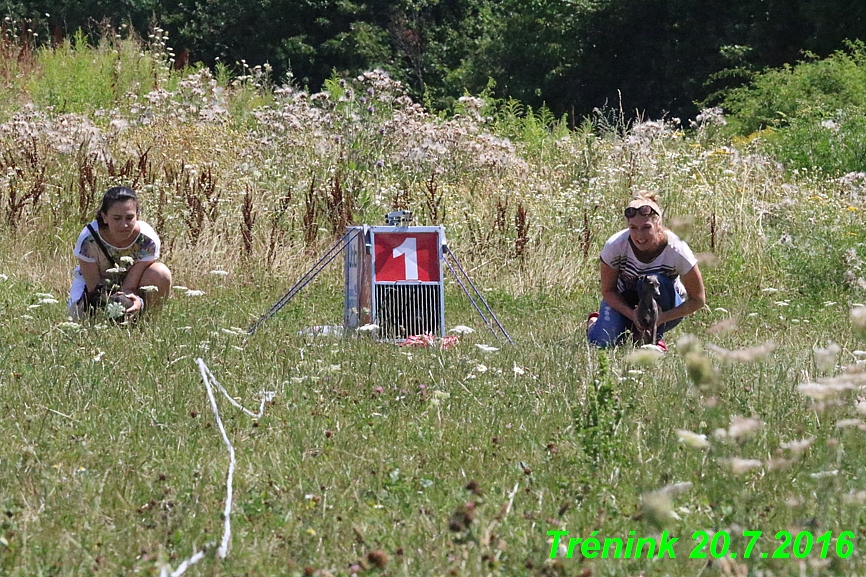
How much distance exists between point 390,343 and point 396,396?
4.08 ft

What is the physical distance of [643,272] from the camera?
6430 mm

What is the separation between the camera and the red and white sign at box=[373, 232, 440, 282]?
20.8 ft

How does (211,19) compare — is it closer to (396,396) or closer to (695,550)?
(396,396)

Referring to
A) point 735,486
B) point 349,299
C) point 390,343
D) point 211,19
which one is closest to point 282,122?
point 349,299

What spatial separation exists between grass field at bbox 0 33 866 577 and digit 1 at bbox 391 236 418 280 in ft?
1.53

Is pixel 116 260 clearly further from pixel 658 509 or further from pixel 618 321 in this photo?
pixel 658 509

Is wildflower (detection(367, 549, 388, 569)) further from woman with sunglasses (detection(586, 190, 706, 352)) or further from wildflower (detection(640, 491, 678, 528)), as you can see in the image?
woman with sunglasses (detection(586, 190, 706, 352))

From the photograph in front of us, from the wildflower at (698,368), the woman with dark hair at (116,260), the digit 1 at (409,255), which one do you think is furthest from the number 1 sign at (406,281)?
the wildflower at (698,368)

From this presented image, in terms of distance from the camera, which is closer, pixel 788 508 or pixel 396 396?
pixel 788 508

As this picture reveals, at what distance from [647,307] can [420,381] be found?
1.81m

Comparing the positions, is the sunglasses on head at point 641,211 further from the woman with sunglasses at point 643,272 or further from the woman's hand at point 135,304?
the woman's hand at point 135,304

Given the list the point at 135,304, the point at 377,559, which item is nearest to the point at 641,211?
the point at 135,304

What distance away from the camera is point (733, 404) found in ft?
13.8

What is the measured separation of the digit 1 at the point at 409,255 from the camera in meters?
6.37
